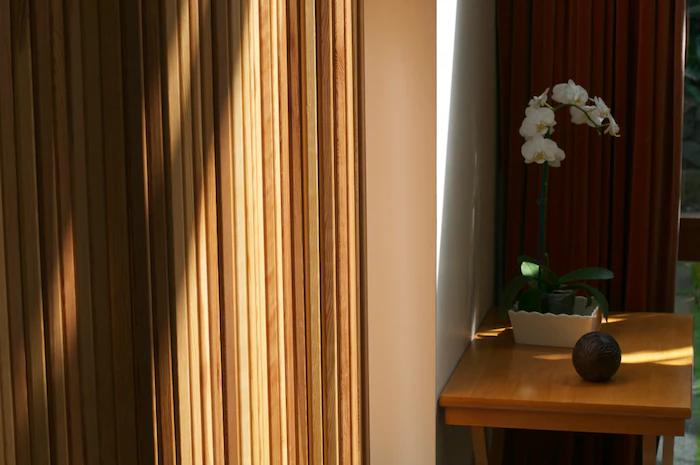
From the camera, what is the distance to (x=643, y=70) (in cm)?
305

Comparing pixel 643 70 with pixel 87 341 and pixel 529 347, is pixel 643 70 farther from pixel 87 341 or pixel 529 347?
pixel 87 341

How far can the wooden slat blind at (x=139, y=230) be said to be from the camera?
102 centimetres

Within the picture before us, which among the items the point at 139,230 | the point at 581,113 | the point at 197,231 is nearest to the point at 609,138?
the point at 581,113

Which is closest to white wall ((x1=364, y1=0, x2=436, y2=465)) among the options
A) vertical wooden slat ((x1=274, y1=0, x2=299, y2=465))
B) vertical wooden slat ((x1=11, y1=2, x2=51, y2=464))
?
vertical wooden slat ((x1=274, y1=0, x2=299, y2=465))

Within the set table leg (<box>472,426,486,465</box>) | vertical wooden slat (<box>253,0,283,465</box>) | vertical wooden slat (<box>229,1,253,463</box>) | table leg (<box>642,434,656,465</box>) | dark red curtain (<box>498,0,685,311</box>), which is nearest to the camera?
vertical wooden slat (<box>229,1,253,463</box>)

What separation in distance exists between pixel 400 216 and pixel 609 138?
116 cm

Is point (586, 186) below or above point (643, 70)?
below

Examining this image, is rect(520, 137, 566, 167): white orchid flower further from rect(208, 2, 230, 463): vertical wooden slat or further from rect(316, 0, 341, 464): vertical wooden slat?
rect(208, 2, 230, 463): vertical wooden slat

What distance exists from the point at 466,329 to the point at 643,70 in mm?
1033

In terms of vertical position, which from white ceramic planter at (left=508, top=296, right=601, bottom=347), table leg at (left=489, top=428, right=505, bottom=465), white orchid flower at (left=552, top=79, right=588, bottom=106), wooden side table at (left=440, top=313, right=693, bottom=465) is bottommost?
table leg at (left=489, top=428, right=505, bottom=465)

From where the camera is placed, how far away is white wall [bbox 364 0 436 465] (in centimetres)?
221

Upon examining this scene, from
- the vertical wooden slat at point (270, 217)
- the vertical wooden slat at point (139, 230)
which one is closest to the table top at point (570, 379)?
the vertical wooden slat at point (270, 217)

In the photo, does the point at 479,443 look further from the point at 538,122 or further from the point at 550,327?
the point at 538,122

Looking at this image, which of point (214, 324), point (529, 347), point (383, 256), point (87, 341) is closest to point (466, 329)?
point (529, 347)
